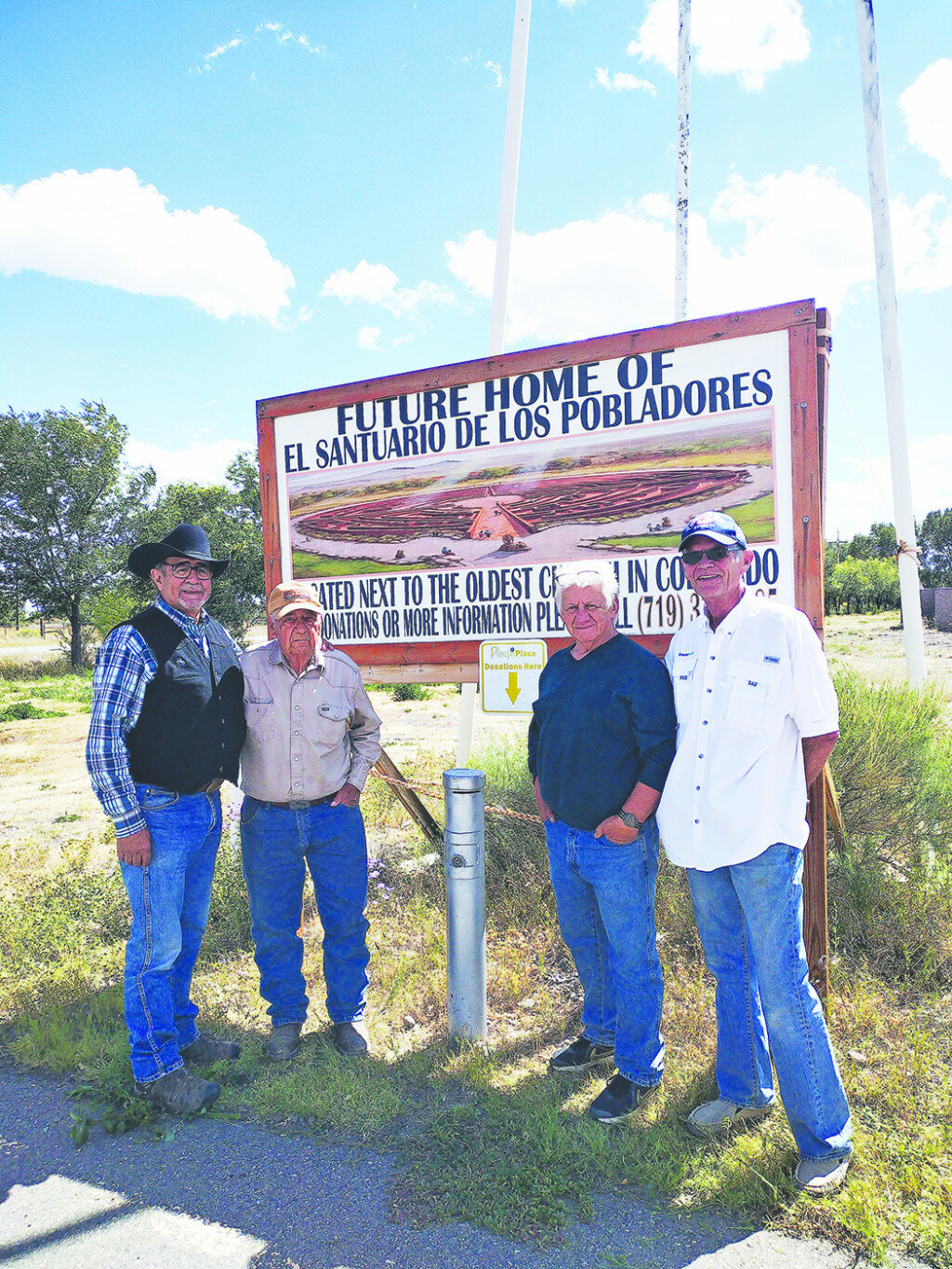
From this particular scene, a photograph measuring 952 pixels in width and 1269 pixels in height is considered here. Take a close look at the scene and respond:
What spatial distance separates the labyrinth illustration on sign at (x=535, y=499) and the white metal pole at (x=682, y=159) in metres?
2.53

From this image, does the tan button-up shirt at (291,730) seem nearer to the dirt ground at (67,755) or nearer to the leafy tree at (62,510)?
the dirt ground at (67,755)

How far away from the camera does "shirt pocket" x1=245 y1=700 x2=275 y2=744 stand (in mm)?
3391

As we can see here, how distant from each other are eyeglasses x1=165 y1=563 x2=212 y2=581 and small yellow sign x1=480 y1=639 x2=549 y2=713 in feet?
4.45

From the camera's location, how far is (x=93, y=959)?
14.6 feet

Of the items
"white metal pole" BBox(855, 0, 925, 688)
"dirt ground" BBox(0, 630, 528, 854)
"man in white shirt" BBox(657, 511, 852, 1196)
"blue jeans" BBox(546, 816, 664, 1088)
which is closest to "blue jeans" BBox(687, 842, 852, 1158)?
"man in white shirt" BBox(657, 511, 852, 1196)

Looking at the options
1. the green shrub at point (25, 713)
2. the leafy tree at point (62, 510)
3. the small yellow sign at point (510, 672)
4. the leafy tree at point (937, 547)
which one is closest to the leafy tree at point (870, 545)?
the leafy tree at point (937, 547)

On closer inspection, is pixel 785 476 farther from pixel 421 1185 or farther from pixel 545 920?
pixel 421 1185

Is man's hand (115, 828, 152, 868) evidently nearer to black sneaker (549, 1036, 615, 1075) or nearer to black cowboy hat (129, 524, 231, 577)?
black cowboy hat (129, 524, 231, 577)

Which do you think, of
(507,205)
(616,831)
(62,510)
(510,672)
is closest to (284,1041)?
(616,831)

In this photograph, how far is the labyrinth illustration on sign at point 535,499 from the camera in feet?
12.0

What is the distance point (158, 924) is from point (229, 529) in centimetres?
3424

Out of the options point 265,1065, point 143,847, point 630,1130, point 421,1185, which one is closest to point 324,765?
point 143,847

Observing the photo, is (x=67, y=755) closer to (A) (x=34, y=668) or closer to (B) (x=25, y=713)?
(B) (x=25, y=713)

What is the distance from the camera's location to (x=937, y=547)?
292 feet
